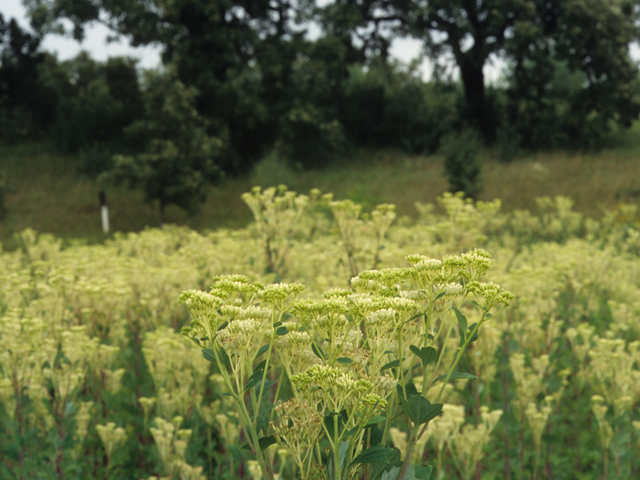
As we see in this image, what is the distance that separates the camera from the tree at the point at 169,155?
1928cm

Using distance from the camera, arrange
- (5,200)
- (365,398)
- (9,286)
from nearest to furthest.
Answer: (365,398) < (9,286) < (5,200)

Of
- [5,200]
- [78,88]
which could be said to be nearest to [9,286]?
[5,200]

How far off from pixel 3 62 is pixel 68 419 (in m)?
37.3

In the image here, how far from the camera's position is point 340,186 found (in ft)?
80.9

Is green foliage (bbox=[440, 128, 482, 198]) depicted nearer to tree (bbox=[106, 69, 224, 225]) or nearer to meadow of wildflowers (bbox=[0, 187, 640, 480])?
tree (bbox=[106, 69, 224, 225])

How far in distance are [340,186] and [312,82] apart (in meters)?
5.74

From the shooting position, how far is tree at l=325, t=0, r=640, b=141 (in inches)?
1052

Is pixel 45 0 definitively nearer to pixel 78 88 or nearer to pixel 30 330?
pixel 78 88

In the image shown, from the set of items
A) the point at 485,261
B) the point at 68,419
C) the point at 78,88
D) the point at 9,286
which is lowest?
the point at 68,419

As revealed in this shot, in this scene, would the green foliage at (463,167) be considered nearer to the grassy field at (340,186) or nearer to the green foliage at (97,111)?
the grassy field at (340,186)

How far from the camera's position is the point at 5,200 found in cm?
2286

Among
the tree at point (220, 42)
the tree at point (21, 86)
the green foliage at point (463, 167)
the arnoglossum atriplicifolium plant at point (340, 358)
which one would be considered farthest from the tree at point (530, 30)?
the arnoglossum atriplicifolium plant at point (340, 358)

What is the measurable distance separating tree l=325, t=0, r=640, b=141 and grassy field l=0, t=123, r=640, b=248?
3.86 metres

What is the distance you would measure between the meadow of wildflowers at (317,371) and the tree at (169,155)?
12520 millimetres
